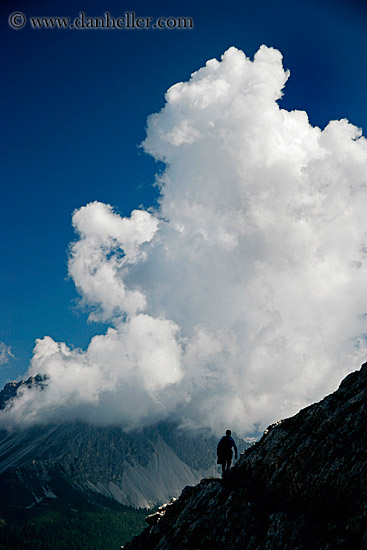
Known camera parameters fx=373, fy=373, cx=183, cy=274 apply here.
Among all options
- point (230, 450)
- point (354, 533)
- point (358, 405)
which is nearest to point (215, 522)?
point (230, 450)

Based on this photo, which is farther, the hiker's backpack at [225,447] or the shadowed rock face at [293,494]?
the hiker's backpack at [225,447]

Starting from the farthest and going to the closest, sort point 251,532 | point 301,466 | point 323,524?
point 301,466 → point 251,532 → point 323,524

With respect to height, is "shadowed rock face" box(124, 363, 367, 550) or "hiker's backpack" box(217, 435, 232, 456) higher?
"hiker's backpack" box(217, 435, 232, 456)

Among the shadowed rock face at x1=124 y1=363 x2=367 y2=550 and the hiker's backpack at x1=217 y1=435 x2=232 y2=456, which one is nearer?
the shadowed rock face at x1=124 y1=363 x2=367 y2=550

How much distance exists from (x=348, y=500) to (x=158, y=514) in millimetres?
23635

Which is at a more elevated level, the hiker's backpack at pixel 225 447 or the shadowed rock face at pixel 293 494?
the hiker's backpack at pixel 225 447

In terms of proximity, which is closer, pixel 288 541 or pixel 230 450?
pixel 288 541

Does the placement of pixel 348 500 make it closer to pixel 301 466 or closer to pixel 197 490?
pixel 301 466

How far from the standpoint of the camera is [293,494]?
25.7 m

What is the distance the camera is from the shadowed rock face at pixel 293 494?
70.6ft

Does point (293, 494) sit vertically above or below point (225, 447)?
below

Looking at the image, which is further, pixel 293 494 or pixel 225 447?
pixel 225 447

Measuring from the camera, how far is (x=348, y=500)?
2191 cm

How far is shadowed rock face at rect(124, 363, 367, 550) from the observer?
70.6 feet
